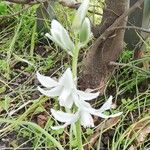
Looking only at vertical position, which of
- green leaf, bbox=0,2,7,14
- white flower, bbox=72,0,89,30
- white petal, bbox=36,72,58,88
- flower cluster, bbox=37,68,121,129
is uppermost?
green leaf, bbox=0,2,7,14

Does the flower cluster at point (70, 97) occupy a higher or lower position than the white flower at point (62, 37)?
lower

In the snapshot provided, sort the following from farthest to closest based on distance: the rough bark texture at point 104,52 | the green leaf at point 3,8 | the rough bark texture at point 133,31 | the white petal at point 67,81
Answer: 1. the green leaf at point 3,8
2. the rough bark texture at point 133,31
3. the rough bark texture at point 104,52
4. the white petal at point 67,81

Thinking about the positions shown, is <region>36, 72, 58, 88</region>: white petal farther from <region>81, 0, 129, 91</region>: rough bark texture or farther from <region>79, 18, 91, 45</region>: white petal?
<region>81, 0, 129, 91</region>: rough bark texture

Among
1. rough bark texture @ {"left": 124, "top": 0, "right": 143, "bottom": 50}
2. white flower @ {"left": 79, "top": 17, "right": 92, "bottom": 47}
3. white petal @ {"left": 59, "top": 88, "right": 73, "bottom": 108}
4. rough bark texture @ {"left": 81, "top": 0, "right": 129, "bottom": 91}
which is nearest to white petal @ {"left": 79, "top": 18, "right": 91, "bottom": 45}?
white flower @ {"left": 79, "top": 17, "right": 92, "bottom": 47}

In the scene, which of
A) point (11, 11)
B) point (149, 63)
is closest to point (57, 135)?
point (149, 63)

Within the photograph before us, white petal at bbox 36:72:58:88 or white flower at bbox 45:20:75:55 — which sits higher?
white flower at bbox 45:20:75:55

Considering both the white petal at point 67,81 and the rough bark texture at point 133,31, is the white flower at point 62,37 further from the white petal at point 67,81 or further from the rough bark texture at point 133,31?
the rough bark texture at point 133,31

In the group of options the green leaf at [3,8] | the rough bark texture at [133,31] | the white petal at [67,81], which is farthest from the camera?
the green leaf at [3,8]

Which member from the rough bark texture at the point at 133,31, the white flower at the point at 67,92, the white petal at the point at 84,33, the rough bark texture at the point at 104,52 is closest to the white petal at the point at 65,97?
the white flower at the point at 67,92
